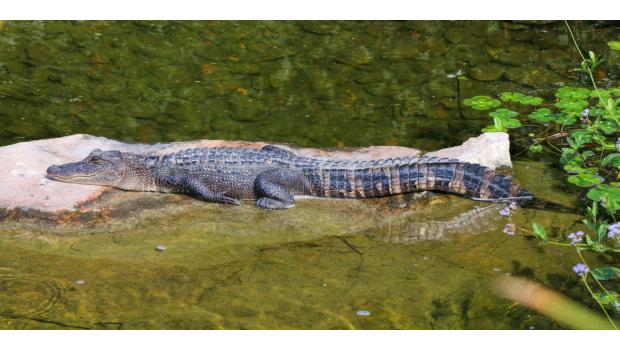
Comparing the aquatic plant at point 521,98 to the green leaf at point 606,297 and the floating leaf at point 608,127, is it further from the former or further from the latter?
the green leaf at point 606,297

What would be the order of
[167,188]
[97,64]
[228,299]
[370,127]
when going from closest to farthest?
[228,299]
[167,188]
[370,127]
[97,64]

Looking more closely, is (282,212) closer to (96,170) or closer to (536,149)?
(96,170)

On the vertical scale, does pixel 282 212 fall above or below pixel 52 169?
below

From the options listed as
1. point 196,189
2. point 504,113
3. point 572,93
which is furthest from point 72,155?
point 572,93

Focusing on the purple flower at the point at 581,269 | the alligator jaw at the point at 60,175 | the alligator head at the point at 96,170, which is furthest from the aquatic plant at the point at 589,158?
the alligator jaw at the point at 60,175

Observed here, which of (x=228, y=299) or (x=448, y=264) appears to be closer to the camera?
(x=228, y=299)

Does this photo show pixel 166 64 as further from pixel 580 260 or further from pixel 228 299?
pixel 580 260
